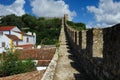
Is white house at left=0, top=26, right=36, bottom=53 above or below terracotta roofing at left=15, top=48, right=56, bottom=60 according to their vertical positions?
above

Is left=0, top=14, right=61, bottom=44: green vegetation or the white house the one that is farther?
left=0, top=14, right=61, bottom=44: green vegetation

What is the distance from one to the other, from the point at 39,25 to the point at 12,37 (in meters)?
16.7

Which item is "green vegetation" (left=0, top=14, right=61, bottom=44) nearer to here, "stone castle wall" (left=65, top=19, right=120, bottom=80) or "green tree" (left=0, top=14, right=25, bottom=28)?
"green tree" (left=0, top=14, right=25, bottom=28)

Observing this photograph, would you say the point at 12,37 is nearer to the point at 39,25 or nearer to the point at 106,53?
the point at 39,25

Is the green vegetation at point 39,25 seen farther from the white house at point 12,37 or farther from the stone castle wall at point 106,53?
the stone castle wall at point 106,53

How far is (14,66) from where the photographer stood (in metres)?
27.3

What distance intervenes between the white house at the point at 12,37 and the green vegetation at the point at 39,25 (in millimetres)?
2245

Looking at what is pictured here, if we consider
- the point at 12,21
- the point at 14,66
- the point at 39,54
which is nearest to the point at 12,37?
the point at 12,21

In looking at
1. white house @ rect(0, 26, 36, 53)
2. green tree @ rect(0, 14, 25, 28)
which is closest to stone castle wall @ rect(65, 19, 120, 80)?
white house @ rect(0, 26, 36, 53)

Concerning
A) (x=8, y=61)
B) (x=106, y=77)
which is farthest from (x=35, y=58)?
(x=106, y=77)

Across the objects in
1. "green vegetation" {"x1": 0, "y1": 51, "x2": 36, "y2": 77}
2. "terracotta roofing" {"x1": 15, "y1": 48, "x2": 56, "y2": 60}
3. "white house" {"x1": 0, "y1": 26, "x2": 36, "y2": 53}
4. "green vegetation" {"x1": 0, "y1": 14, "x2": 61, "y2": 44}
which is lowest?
"green vegetation" {"x1": 0, "y1": 51, "x2": 36, "y2": 77}

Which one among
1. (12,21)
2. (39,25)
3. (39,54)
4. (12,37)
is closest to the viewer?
(39,54)

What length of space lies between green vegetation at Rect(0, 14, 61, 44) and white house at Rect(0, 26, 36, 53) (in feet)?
7.36

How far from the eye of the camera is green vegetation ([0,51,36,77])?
25.8 m
